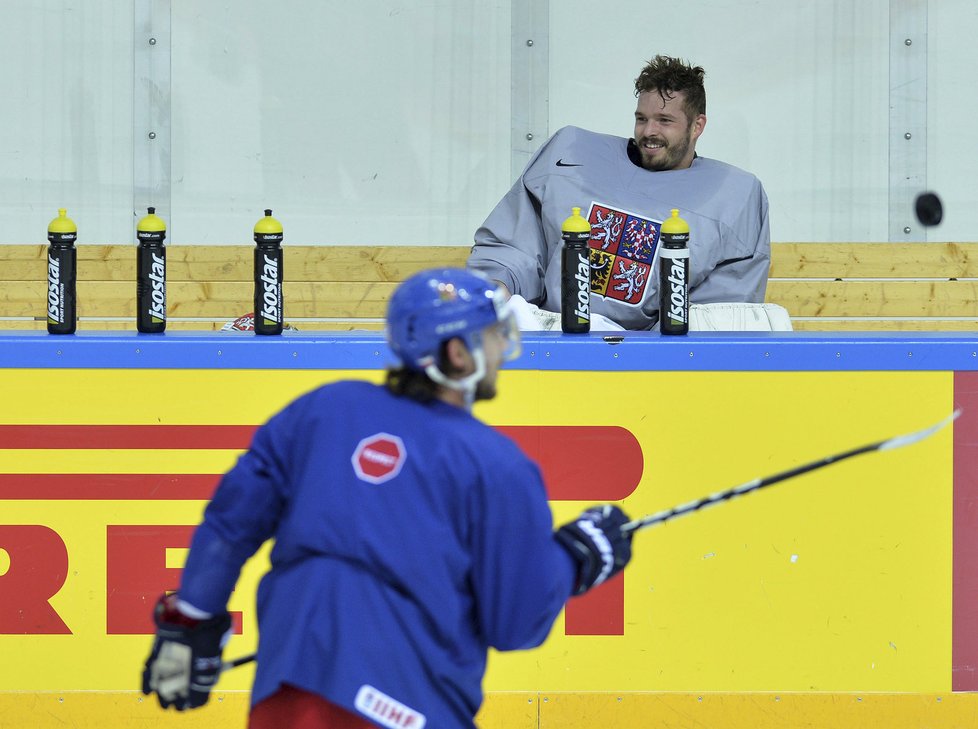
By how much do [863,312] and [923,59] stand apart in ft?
4.57

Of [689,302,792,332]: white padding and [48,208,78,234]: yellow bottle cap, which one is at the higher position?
[48,208,78,234]: yellow bottle cap

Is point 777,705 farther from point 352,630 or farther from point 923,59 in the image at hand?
point 923,59

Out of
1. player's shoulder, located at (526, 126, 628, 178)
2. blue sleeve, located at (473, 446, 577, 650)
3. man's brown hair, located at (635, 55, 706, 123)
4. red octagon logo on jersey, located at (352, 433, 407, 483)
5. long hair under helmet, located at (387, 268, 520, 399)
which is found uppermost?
man's brown hair, located at (635, 55, 706, 123)

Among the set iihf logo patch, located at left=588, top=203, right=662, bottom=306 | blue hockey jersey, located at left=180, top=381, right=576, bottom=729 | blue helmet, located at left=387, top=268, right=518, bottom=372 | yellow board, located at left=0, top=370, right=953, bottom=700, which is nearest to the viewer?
blue hockey jersey, located at left=180, top=381, right=576, bottom=729

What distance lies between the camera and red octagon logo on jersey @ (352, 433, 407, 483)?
2.39 metres

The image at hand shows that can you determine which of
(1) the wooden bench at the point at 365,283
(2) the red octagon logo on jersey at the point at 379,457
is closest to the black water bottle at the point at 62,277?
(2) the red octagon logo on jersey at the point at 379,457

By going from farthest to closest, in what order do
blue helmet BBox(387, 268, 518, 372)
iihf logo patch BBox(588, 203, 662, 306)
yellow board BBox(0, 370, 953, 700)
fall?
iihf logo patch BBox(588, 203, 662, 306) < yellow board BBox(0, 370, 953, 700) < blue helmet BBox(387, 268, 518, 372)

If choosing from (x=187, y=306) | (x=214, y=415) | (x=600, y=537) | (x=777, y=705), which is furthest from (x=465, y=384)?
(x=187, y=306)

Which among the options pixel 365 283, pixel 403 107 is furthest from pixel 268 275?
pixel 403 107

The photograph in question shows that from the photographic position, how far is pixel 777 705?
3922 millimetres

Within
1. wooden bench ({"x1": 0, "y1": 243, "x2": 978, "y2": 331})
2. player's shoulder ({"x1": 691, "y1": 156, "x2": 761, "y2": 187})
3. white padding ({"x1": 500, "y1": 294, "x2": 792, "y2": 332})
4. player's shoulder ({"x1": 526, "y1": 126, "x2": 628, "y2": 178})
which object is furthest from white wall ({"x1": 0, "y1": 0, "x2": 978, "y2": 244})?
white padding ({"x1": 500, "y1": 294, "x2": 792, "y2": 332})

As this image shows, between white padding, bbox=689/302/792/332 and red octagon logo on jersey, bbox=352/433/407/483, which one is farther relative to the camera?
white padding, bbox=689/302/792/332

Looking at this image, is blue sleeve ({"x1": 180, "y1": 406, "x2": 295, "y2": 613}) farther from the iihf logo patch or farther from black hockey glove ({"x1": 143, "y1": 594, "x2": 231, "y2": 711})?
the iihf logo patch

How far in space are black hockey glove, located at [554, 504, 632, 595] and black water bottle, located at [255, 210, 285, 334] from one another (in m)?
1.56
